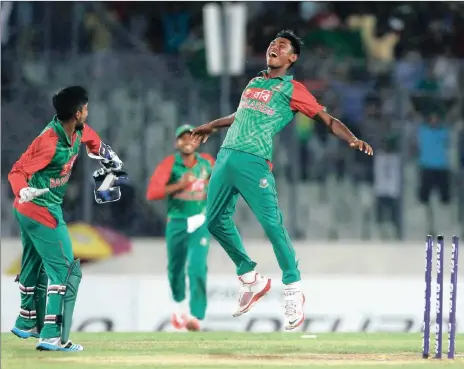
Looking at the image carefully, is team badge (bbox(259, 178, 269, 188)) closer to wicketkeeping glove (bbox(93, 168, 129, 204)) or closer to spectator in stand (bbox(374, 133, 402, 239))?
wicketkeeping glove (bbox(93, 168, 129, 204))

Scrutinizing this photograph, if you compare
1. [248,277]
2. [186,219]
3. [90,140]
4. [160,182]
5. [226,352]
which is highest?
[90,140]

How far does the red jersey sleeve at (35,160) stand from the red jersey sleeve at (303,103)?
1763mm

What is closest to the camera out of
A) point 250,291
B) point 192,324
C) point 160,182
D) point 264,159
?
point 264,159

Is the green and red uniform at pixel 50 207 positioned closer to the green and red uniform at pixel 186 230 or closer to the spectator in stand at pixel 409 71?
the green and red uniform at pixel 186 230

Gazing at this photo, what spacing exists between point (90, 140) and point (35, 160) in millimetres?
616

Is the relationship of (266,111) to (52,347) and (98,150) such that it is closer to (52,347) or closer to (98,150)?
(98,150)

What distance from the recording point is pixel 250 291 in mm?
9805

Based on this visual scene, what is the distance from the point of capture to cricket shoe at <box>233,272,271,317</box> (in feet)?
32.1

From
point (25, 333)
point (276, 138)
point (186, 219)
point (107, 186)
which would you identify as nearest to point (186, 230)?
point (186, 219)

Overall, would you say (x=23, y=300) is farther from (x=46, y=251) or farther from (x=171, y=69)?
(x=171, y=69)

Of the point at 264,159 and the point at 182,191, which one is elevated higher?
the point at 264,159

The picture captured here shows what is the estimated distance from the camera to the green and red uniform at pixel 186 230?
13.4m

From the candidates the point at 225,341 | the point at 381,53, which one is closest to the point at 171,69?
the point at 381,53

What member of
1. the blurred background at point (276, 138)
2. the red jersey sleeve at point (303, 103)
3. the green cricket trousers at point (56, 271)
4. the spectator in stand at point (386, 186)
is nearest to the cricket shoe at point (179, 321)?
the blurred background at point (276, 138)
